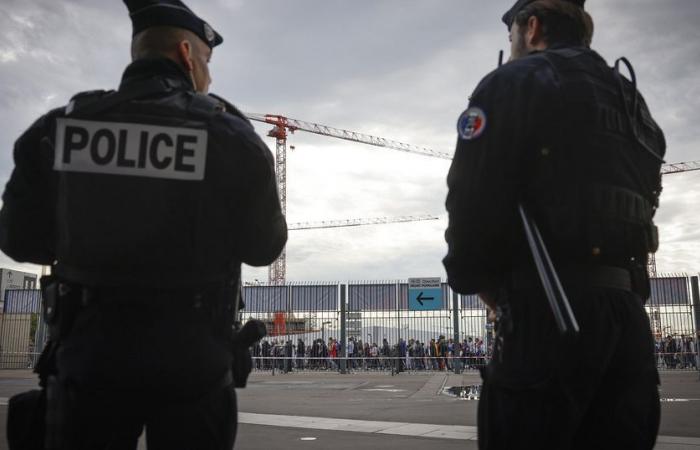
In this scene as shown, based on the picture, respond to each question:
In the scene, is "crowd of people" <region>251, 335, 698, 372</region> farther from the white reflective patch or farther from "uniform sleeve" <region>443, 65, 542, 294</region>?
the white reflective patch

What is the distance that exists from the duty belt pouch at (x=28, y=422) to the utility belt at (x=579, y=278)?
5.01 ft

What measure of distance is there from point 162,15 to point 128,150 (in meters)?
0.61

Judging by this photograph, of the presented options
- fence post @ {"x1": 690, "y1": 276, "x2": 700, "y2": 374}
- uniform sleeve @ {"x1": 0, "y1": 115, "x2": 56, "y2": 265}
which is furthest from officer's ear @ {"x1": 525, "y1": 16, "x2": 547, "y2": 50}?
fence post @ {"x1": 690, "y1": 276, "x2": 700, "y2": 374}

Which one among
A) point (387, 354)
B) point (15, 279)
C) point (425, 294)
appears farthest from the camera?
point (15, 279)

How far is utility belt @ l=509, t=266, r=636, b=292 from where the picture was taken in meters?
1.88

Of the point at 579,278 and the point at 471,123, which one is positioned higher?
the point at 471,123

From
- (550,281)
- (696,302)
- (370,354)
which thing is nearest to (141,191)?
(550,281)

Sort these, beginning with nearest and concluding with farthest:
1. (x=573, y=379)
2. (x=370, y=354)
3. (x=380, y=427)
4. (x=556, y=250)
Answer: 1. (x=573, y=379)
2. (x=556, y=250)
3. (x=380, y=427)
4. (x=370, y=354)

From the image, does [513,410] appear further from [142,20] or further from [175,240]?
[142,20]

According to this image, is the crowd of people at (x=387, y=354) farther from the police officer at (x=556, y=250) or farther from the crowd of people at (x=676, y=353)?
the police officer at (x=556, y=250)

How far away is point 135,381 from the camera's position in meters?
1.87

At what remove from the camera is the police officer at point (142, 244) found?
1.89 metres

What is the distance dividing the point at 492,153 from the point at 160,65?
3.95ft

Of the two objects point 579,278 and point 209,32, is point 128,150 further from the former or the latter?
point 579,278
